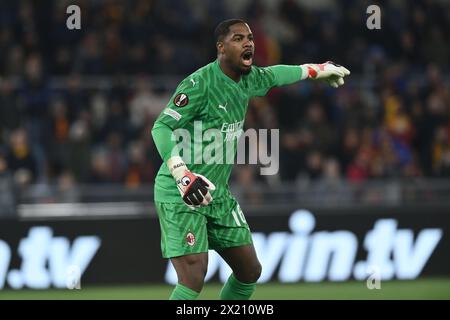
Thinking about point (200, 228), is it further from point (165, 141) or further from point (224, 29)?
point (224, 29)

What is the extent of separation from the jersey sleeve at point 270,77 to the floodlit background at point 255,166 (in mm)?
3869

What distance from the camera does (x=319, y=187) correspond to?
13492mm

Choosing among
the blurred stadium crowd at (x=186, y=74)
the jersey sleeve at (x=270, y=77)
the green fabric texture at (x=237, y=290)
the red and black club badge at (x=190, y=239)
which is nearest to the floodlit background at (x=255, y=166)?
the blurred stadium crowd at (x=186, y=74)

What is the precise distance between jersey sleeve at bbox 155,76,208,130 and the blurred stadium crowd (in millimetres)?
5801

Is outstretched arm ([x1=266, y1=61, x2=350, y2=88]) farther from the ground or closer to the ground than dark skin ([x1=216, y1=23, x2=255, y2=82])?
closer to the ground

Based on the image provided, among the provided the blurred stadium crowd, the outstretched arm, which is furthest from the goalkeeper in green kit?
the blurred stadium crowd

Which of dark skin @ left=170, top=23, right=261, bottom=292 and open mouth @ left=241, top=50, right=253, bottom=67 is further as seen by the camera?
open mouth @ left=241, top=50, right=253, bottom=67

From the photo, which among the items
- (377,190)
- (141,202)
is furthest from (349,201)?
(141,202)

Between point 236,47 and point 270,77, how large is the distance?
638 millimetres

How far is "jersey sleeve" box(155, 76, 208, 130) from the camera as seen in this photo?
7.71 m

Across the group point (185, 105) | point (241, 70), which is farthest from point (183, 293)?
point (241, 70)

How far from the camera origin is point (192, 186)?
742cm

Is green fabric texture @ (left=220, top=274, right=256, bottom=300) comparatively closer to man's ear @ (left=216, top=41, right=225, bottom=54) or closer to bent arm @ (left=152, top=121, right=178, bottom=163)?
bent arm @ (left=152, top=121, right=178, bottom=163)

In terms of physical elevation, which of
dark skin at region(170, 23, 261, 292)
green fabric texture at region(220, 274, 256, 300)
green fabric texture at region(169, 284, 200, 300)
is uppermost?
dark skin at region(170, 23, 261, 292)
